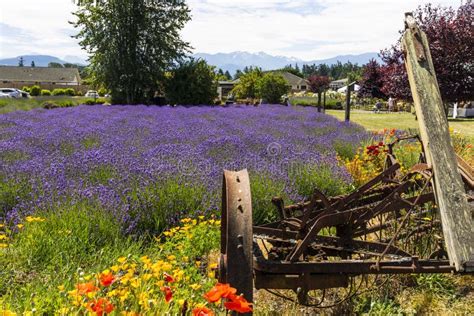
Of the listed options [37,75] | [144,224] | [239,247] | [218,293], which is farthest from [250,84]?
[37,75]

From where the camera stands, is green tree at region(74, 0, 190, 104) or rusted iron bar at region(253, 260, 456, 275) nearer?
rusted iron bar at region(253, 260, 456, 275)

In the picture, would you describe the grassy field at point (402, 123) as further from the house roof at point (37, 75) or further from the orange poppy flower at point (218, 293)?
the house roof at point (37, 75)

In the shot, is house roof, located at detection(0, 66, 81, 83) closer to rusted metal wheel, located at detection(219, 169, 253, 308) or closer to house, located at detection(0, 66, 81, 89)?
house, located at detection(0, 66, 81, 89)

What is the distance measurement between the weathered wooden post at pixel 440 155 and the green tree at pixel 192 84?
2541cm

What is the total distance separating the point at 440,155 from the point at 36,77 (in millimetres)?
110144

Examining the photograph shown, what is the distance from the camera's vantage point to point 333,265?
251 cm

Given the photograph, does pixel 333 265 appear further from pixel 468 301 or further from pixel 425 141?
pixel 468 301

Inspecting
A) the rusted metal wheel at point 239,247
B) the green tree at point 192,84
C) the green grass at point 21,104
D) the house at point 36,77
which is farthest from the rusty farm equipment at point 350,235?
the house at point 36,77

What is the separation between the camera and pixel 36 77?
100 meters

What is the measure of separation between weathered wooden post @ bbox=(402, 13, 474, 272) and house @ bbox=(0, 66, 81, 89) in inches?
4056

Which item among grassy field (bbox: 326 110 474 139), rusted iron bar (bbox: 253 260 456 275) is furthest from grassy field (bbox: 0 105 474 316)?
grassy field (bbox: 326 110 474 139)

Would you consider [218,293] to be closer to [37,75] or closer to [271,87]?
[271,87]

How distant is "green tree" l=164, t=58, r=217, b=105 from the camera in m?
28.0

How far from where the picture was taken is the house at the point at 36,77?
321 feet
